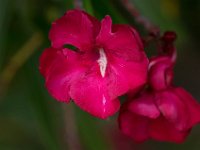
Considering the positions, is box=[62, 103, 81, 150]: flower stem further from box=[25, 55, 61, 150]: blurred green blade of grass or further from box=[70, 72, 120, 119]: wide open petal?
box=[70, 72, 120, 119]: wide open petal

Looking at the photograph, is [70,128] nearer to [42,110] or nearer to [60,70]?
[42,110]

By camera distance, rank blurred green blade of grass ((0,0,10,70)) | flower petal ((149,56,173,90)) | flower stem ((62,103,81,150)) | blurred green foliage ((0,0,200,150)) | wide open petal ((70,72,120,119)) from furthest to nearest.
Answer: flower stem ((62,103,81,150))
blurred green foliage ((0,0,200,150))
blurred green blade of grass ((0,0,10,70))
flower petal ((149,56,173,90))
wide open petal ((70,72,120,119))

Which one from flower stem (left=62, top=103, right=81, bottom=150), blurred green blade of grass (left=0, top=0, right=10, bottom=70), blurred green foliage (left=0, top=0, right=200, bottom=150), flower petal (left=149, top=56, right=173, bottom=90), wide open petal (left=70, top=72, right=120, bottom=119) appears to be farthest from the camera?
flower stem (left=62, top=103, right=81, bottom=150)

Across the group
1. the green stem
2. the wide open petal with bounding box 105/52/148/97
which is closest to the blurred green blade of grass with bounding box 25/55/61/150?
the green stem

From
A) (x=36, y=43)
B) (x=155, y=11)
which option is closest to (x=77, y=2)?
(x=155, y=11)

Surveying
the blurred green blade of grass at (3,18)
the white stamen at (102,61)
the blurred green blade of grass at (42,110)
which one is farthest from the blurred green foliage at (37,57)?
the white stamen at (102,61)

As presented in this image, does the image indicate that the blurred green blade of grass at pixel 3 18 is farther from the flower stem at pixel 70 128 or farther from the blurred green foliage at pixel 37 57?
the flower stem at pixel 70 128

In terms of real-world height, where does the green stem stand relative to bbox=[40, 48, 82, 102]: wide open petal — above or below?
above

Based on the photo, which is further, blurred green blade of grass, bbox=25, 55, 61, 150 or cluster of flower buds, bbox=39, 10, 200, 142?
blurred green blade of grass, bbox=25, 55, 61, 150

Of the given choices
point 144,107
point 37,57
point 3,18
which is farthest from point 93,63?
point 37,57
